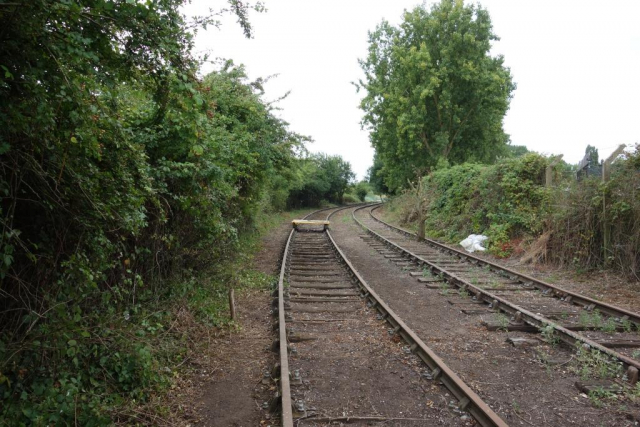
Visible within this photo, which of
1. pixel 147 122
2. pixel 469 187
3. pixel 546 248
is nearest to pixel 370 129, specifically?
pixel 469 187

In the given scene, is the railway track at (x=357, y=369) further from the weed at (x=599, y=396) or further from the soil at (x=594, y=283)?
the soil at (x=594, y=283)

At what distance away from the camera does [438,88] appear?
29.2m

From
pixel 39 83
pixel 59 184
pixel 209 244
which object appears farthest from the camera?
pixel 209 244

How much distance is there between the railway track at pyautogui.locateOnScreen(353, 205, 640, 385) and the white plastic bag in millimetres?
2216

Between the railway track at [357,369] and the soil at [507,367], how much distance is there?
319 millimetres

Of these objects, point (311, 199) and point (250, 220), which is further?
point (311, 199)

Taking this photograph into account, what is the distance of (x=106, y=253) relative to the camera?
391 cm

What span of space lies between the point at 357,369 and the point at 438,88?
2764 cm

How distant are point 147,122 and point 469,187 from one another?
14786 millimetres

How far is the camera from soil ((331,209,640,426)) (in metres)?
3.82

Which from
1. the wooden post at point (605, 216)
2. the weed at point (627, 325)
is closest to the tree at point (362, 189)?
the wooden post at point (605, 216)

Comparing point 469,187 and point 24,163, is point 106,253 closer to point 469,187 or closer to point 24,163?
point 24,163

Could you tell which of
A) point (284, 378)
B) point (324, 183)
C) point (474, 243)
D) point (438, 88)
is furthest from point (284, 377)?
point (324, 183)

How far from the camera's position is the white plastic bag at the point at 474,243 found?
13712 millimetres
